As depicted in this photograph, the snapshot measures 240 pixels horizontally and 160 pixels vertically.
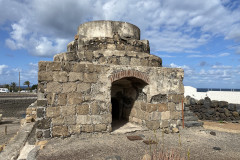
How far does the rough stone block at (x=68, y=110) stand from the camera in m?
4.38

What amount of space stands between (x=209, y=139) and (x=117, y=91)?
3.48m

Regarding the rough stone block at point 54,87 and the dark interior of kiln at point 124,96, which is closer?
the rough stone block at point 54,87

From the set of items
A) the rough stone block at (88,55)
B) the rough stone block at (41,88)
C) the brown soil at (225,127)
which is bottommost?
the brown soil at (225,127)

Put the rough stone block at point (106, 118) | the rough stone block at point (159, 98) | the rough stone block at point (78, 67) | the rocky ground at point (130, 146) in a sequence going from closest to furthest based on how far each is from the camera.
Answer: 1. the rocky ground at point (130, 146)
2. the rough stone block at point (78, 67)
3. the rough stone block at point (106, 118)
4. the rough stone block at point (159, 98)

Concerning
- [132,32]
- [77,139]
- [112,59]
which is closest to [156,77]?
[112,59]

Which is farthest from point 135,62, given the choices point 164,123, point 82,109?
point 82,109

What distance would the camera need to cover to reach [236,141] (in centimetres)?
462

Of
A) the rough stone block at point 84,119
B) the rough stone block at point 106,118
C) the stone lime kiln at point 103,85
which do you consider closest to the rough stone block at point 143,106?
the stone lime kiln at point 103,85

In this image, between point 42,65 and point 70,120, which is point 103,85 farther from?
point 42,65

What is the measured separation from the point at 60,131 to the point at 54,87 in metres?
1.10

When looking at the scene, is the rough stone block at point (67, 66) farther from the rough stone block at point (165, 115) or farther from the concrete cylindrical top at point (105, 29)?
the rough stone block at point (165, 115)

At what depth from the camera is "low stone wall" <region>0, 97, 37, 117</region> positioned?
18.7m

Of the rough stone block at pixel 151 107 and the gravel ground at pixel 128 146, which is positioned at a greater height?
the rough stone block at pixel 151 107

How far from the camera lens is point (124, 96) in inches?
266
